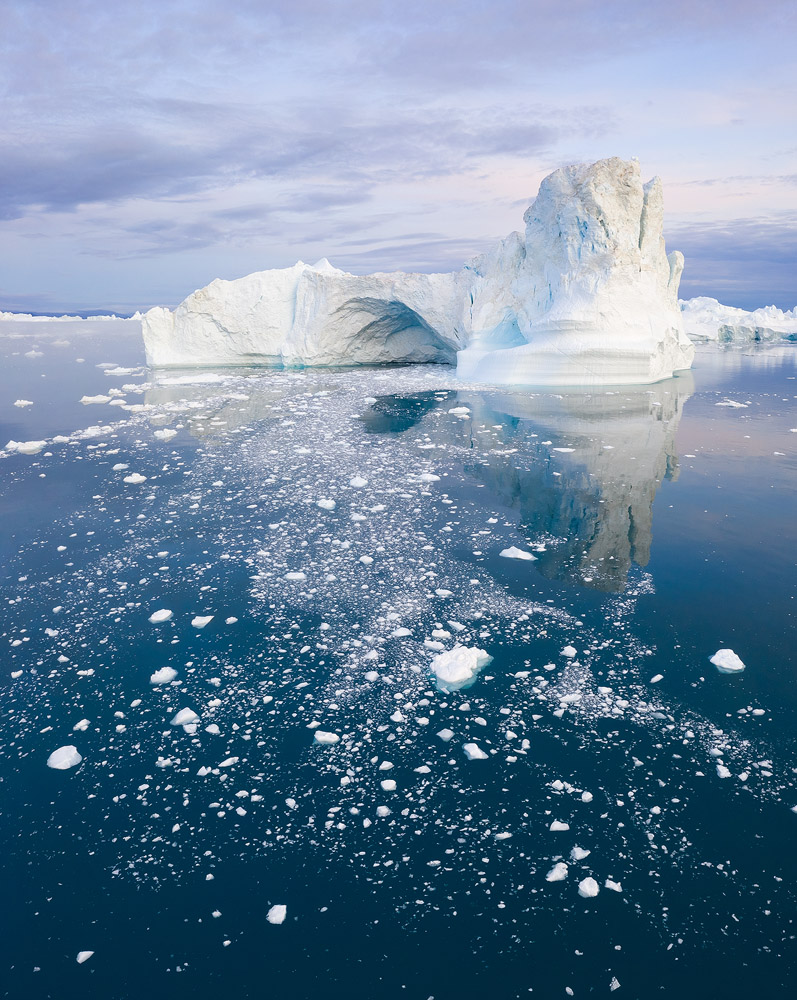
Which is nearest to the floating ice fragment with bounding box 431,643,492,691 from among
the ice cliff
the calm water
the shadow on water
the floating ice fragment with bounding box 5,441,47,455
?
the calm water

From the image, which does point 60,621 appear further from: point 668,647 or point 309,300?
point 309,300

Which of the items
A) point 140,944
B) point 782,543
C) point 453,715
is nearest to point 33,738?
point 140,944

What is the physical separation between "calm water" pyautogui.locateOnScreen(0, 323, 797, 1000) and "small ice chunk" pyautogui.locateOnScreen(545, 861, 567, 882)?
16 mm

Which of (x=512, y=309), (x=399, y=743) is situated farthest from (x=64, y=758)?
(x=512, y=309)

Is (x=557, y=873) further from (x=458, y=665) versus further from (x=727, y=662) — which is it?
(x=727, y=662)

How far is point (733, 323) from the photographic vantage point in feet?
104

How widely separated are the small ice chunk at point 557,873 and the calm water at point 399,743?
2cm

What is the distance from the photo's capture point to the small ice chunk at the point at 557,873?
2221 mm

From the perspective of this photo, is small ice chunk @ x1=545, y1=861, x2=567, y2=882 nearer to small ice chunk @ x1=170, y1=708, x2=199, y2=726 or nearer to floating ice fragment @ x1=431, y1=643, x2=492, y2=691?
floating ice fragment @ x1=431, y1=643, x2=492, y2=691

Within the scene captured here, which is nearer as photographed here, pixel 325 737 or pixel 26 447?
pixel 325 737

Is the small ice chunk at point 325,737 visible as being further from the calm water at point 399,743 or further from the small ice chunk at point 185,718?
the small ice chunk at point 185,718

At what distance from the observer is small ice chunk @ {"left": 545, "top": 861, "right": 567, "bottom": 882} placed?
2.22m

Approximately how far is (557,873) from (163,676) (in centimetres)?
227

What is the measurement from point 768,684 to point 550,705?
48.0 inches
